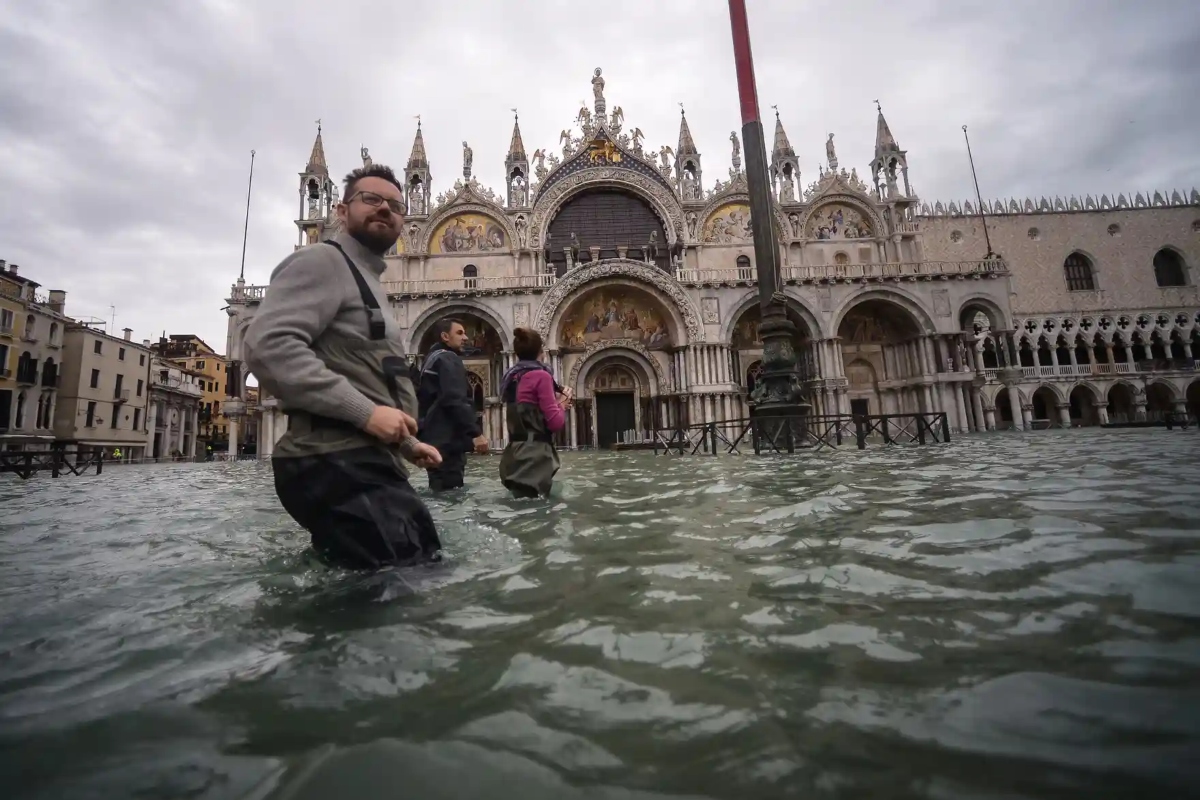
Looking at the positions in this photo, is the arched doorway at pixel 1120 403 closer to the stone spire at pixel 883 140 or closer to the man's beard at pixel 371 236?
the stone spire at pixel 883 140

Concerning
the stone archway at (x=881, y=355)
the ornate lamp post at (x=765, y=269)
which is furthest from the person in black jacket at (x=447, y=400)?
the stone archway at (x=881, y=355)

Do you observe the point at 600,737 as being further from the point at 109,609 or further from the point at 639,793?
the point at 109,609

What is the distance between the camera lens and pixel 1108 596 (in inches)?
65.2

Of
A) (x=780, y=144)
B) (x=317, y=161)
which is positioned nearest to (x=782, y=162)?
(x=780, y=144)

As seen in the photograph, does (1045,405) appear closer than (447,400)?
No

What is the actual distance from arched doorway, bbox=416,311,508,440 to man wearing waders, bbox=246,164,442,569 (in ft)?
66.9

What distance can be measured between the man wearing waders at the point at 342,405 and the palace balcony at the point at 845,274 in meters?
20.4

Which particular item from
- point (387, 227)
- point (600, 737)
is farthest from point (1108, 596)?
point (387, 227)

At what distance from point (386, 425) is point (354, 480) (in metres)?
0.27

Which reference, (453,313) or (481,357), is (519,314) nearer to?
(453,313)

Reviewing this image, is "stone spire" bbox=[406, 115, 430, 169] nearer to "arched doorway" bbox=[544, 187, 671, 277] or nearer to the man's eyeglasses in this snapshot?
"arched doorway" bbox=[544, 187, 671, 277]

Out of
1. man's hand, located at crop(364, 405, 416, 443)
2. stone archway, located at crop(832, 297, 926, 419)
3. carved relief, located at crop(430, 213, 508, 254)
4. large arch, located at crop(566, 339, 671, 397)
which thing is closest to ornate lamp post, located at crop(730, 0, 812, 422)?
large arch, located at crop(566, 339, 671, 397)

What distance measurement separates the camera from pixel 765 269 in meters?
12.4

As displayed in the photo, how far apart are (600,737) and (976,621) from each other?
1.16 m
